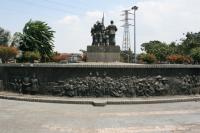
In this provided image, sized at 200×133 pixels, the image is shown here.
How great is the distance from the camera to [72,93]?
1493 cm

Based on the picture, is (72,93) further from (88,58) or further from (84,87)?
(88,58)

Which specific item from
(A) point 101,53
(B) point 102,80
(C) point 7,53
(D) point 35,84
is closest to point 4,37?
(C) point 7,53

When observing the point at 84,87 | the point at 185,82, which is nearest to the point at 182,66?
the point at 185,82

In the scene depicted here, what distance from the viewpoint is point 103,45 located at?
21.8m

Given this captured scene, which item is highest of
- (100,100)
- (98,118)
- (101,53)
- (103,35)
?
(103,35)

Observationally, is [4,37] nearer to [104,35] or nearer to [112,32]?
[104,35]

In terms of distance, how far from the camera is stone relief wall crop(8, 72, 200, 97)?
14.9m

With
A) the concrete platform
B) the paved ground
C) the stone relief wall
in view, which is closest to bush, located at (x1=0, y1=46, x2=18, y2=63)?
the stone relief wall

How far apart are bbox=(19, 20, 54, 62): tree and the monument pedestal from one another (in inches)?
510

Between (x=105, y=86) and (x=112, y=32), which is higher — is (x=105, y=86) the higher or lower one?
the lower one

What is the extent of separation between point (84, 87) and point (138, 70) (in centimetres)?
230

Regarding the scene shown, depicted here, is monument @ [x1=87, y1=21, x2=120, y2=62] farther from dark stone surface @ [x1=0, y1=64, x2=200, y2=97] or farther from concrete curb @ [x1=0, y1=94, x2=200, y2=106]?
concrete curb @ [x1=0, y1=94, x2=200, y2=106]

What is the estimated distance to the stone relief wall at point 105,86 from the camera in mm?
14930

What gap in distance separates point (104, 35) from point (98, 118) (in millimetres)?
12074
